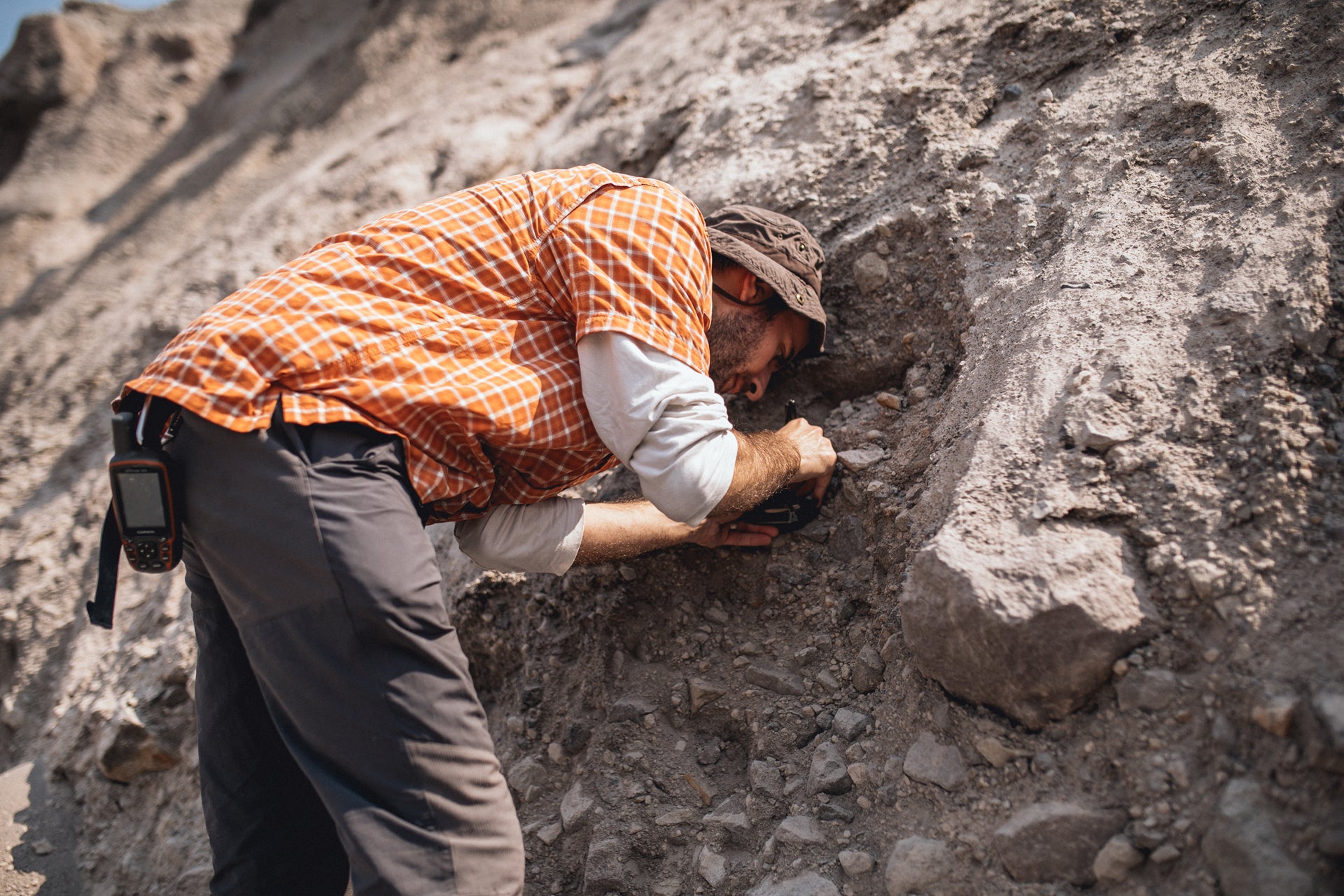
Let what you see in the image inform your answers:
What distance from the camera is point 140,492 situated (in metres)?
1.33

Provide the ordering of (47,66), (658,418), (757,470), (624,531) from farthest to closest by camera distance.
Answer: (47,66), (624,531), (757,470), (658,418)

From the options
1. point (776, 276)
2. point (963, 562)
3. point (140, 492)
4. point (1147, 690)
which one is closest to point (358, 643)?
point (140, 492)

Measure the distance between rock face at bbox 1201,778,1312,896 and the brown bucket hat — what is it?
3.95ft

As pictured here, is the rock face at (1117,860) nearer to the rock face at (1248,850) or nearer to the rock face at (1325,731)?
the rock face at (1248,850)

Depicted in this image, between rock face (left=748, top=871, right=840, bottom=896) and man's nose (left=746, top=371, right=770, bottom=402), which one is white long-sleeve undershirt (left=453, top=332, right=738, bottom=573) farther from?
rock face (left=748, top=871, right=840, bottom=896)

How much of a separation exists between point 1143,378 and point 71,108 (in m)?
9.22

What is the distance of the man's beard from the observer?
6.13 ft

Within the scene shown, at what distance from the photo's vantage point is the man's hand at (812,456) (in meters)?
1.90

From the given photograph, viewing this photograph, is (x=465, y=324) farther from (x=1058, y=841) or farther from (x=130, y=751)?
(x=130, y=751)

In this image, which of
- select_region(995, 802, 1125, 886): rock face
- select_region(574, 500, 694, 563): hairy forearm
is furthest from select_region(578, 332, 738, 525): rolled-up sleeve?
select_region(995, 802, 1125, 886): rock face

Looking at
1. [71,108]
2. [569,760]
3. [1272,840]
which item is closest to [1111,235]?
[1272,840]

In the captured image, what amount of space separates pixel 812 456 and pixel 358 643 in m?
1.09

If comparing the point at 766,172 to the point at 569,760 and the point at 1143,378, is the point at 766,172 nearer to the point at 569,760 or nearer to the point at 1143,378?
the point at 1143,378

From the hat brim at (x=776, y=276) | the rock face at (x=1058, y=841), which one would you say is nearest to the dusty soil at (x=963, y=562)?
the rock face at (x=1058, y=841)
